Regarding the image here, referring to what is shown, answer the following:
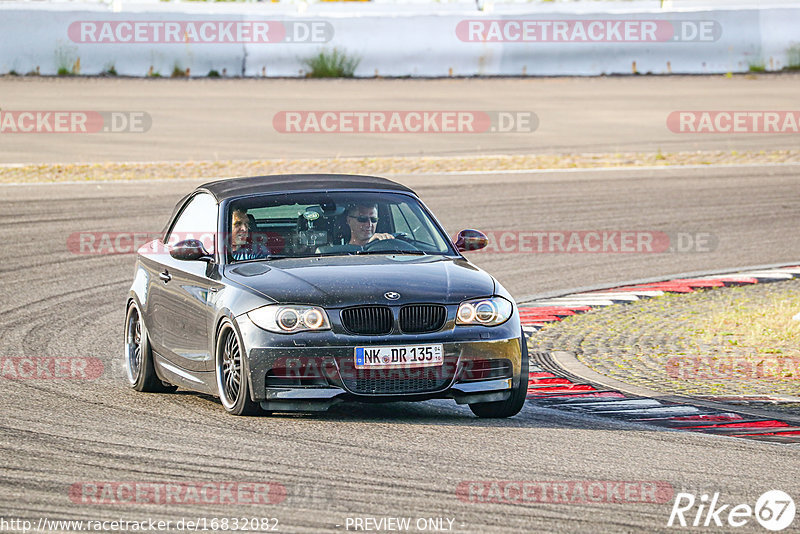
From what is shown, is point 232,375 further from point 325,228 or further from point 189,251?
point 325,228

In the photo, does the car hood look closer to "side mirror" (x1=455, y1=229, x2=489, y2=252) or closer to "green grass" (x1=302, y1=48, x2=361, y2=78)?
"side mirror" (x1=455, y1=229, x2=489, y2=252)

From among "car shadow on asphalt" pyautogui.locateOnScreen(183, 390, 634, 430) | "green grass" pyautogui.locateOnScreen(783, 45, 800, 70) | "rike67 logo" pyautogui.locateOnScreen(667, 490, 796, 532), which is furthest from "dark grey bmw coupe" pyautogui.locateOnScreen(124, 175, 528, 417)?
"green grass" pyautogui.locateOnScreen(783, 45, 800, 70)

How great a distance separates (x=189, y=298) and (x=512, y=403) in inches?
86.8

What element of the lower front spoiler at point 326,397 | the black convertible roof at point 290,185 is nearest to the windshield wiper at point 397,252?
the black convertible roof at point 290,185

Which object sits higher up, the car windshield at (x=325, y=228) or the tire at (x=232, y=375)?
the car windshield at (x=325, y=228)

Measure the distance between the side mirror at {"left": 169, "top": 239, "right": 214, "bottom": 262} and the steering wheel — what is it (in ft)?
3.40

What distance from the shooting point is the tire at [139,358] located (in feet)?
31.3

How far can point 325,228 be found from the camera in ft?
29.7

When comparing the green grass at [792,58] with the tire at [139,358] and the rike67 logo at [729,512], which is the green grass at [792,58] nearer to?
the tire at [139,358]

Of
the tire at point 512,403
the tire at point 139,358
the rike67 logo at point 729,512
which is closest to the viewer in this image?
the rike67 logo at point 729,512

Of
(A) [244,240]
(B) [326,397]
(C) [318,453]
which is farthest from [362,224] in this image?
(C) [318,453]

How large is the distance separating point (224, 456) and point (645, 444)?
2.31 m

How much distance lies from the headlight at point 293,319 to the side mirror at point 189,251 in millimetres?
1125

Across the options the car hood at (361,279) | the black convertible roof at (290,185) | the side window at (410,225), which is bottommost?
the car hood at (361,279)
